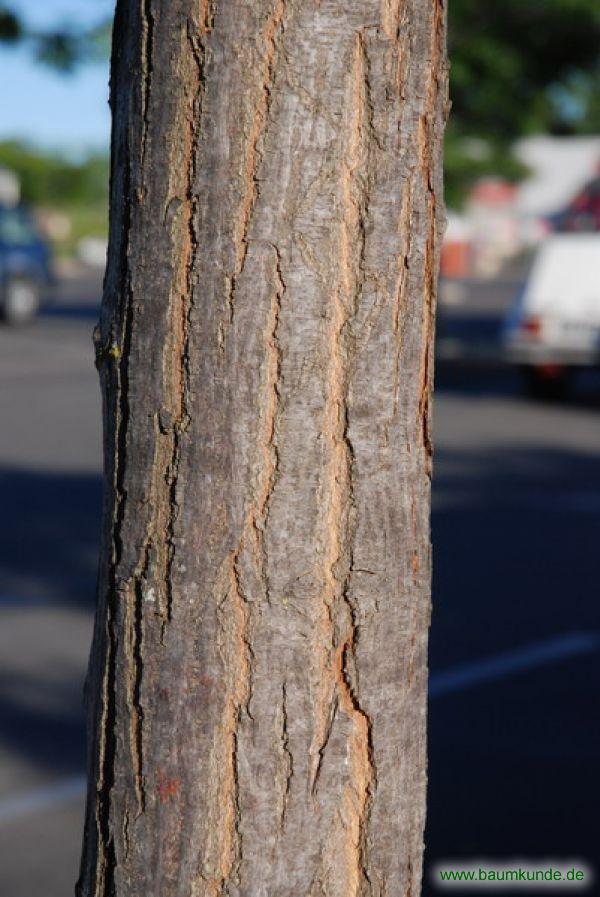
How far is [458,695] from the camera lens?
20.8 ft

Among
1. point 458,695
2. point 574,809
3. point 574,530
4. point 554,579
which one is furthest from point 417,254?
point 574,530

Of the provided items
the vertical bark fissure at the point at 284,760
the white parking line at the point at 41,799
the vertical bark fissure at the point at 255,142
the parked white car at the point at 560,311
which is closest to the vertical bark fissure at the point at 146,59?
the vertical bark fissure at the point at 255,142

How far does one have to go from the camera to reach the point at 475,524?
33.2 ft

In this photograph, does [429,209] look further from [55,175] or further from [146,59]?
[55,175]

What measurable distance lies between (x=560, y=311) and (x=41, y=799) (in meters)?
12.4

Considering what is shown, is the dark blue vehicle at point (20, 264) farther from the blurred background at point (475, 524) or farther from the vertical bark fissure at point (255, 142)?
the vertical bark fissure at point (255, 142)

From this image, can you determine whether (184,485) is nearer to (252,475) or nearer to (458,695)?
(252,475)

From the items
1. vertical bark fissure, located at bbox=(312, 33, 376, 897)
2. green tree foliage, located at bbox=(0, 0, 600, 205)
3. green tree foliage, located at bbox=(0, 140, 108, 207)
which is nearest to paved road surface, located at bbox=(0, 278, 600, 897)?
vertical bark fissure, located at bbox=(312, 33, 376, 897)

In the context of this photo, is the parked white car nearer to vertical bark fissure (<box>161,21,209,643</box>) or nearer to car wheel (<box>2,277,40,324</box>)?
car wheel (<box>2,277,40,324</box>)

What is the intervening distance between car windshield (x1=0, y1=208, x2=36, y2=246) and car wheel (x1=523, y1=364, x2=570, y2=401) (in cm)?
1327

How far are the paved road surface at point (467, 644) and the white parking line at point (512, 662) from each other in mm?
13

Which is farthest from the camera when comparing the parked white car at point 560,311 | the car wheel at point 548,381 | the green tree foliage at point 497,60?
the green tree foliage at point 497,60

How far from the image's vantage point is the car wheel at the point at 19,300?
93.1ft

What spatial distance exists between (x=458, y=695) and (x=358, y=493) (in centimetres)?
451
